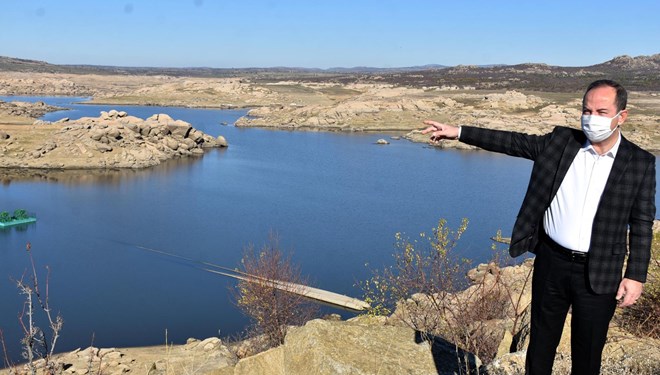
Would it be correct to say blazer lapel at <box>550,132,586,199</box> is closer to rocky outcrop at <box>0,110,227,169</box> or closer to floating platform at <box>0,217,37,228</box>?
floating platform at <box>0,217,37,228</box>

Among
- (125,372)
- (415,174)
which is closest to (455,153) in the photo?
(415,174)

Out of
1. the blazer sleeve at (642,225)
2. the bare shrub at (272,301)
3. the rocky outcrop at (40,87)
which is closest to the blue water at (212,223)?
the bare shrub at (272,301)

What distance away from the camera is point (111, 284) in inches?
826

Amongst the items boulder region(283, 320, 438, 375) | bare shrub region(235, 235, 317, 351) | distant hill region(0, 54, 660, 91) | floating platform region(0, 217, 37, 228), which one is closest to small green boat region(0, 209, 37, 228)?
floating platform region(0, 217, 37, 228)

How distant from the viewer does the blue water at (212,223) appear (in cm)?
1902

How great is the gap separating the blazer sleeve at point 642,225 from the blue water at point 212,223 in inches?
551

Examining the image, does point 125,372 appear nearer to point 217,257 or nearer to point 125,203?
point 217,257

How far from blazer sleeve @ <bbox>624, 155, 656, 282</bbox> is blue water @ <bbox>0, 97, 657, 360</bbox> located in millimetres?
14008

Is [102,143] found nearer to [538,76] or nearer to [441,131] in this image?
[441,131]

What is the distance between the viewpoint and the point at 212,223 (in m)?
28.6

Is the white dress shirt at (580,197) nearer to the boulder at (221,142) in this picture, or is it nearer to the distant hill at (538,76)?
the boulder at (221,142)

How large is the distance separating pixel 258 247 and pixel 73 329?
337 inches

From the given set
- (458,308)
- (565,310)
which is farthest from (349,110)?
(565,310)

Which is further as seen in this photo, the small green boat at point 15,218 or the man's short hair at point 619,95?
the small green boat at point 15,218
